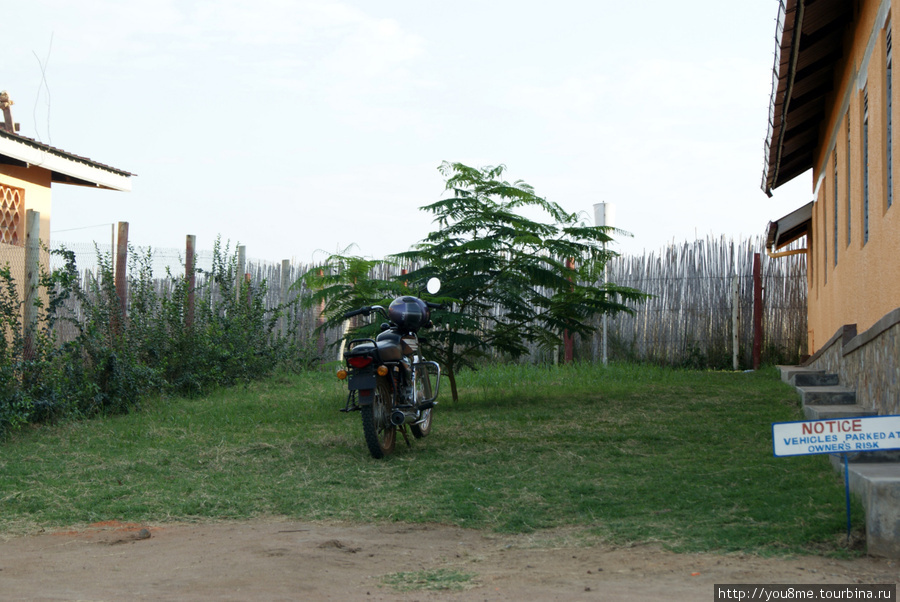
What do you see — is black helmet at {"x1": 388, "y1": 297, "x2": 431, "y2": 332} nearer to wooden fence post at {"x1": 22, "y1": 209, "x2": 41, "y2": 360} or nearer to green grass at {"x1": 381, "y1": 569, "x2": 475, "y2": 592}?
green grass at {"x1": 381, "y1": 569, "x2": 475, "y2": 592}

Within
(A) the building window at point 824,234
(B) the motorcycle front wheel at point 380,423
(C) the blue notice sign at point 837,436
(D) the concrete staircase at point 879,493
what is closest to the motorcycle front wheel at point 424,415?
(B) the motorcycle front wheel at point 380,423

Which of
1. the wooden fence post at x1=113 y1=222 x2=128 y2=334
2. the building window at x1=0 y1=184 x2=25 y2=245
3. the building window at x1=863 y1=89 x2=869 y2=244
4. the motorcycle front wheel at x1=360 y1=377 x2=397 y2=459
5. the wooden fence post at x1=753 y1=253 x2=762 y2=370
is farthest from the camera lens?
the wooden fence post at x1=753 y1=253 x2=762 y2=370

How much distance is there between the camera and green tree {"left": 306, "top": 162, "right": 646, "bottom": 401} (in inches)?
370

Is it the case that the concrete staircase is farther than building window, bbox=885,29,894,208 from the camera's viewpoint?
No

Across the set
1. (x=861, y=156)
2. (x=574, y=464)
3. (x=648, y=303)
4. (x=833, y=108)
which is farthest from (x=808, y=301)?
(x=574, y=464)

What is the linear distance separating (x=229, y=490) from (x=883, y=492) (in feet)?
13.0

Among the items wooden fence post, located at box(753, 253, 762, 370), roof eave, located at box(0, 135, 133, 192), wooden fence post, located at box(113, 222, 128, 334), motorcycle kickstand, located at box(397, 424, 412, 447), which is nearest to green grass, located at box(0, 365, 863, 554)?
motorcycle kickstand, located at box(397, 424, 412, 447)

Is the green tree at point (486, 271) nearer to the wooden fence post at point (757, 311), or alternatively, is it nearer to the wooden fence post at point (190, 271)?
the wooden fence post at point (190, 271)

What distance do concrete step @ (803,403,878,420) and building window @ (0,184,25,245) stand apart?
9.12 metres

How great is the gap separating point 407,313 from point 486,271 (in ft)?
7.94

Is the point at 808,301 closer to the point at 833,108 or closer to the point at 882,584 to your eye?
the point at 833,108

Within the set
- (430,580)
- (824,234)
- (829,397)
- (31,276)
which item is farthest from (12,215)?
(824,234)

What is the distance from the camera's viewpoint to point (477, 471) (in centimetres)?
622

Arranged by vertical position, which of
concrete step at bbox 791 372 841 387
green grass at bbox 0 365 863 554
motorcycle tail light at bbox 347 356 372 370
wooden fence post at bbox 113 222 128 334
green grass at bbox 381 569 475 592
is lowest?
green grass at bbox 381 569 475 592
